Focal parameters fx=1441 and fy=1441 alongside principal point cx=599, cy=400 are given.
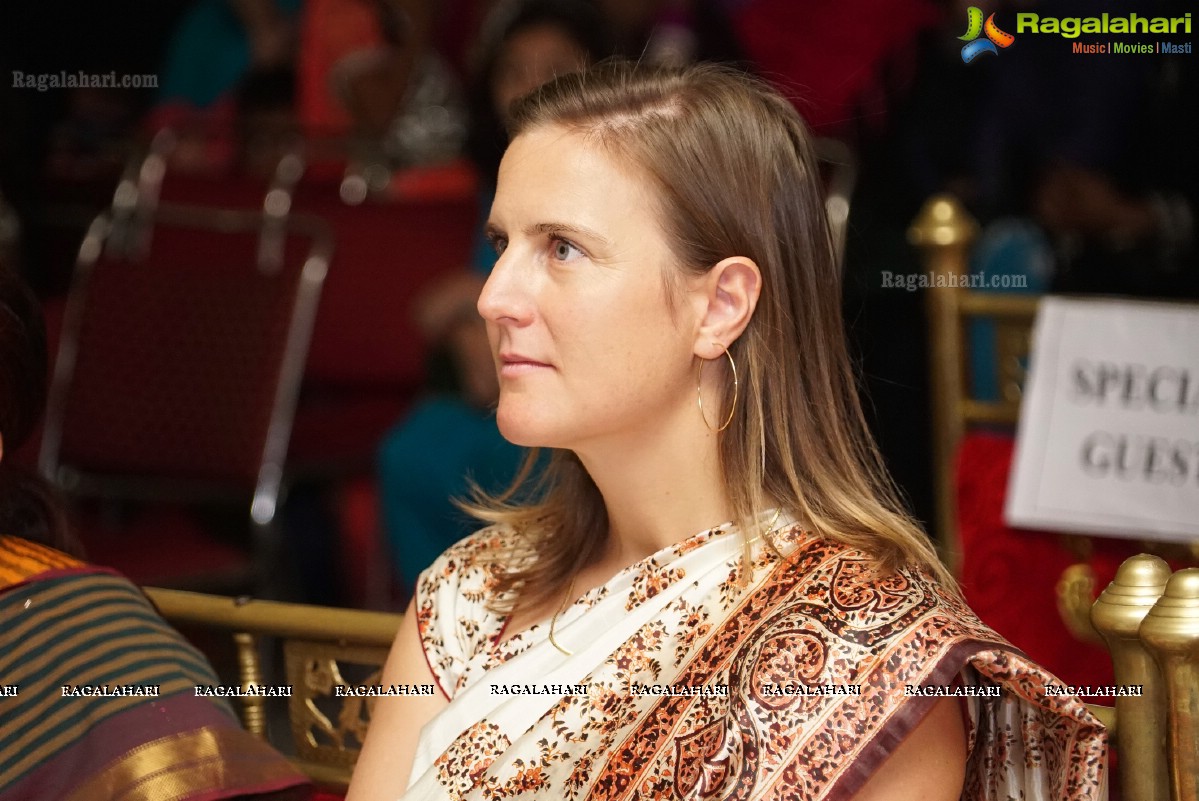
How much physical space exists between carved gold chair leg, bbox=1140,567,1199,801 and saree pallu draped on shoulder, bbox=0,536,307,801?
0.82 m

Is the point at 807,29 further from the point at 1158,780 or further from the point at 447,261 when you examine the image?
the point at 1158,780

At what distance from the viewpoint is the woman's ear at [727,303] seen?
4.31ft

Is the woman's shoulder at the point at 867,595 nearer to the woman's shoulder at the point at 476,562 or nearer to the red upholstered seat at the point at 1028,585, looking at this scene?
the woman's shoulder at the point at 476,562

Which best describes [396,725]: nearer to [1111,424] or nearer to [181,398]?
[1111,424]

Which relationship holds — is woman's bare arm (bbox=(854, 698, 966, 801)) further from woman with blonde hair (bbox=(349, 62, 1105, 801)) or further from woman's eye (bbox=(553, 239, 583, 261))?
woman's eye (bbox=(553, 239, 583, 261))

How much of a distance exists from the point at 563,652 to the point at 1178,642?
55cm

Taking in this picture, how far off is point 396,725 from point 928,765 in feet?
1.89

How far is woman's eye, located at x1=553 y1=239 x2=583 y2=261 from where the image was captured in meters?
1.30

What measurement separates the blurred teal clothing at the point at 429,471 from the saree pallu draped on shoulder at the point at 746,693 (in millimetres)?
1561

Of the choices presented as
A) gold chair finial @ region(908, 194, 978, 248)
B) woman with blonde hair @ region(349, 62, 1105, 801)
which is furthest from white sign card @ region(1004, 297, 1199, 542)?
woman with blonde hair @ region(349, 62, 1105, 801)

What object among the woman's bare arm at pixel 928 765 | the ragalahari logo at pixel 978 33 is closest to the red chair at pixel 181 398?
the ragalahari logo at pixel 978 33

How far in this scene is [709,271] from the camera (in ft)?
4.30

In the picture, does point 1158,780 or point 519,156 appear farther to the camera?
point 519,156

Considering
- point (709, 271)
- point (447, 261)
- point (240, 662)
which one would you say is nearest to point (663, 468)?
point (709, 271)
